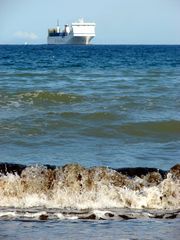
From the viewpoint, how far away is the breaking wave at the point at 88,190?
7.48 m

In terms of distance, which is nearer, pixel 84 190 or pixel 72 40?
pixel 84 190

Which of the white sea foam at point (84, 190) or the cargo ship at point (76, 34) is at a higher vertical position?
the cargo ship at point (76, 34)

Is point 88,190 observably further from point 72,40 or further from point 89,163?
point 72,40

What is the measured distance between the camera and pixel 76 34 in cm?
12125

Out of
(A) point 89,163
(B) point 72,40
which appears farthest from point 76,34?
(A) point 89,163

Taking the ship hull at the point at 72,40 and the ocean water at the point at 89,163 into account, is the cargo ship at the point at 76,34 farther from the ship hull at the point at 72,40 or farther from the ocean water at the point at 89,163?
the ocean water at the point at 89,163

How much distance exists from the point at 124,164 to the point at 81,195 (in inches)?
64.7

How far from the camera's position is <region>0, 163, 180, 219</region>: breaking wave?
294 inches

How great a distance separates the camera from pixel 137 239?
5707 mm

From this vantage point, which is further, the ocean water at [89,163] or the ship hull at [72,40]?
the ship hull at [72,40]

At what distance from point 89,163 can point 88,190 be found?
5.12ft

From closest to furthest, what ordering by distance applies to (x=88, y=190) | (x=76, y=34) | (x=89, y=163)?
(x=88, y=190) → (x=89, y=163) → (x=76, y=34)

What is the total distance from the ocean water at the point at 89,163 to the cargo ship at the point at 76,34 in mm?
103267

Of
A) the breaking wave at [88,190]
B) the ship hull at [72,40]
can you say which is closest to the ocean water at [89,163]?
the breaking wave at [88,190]
